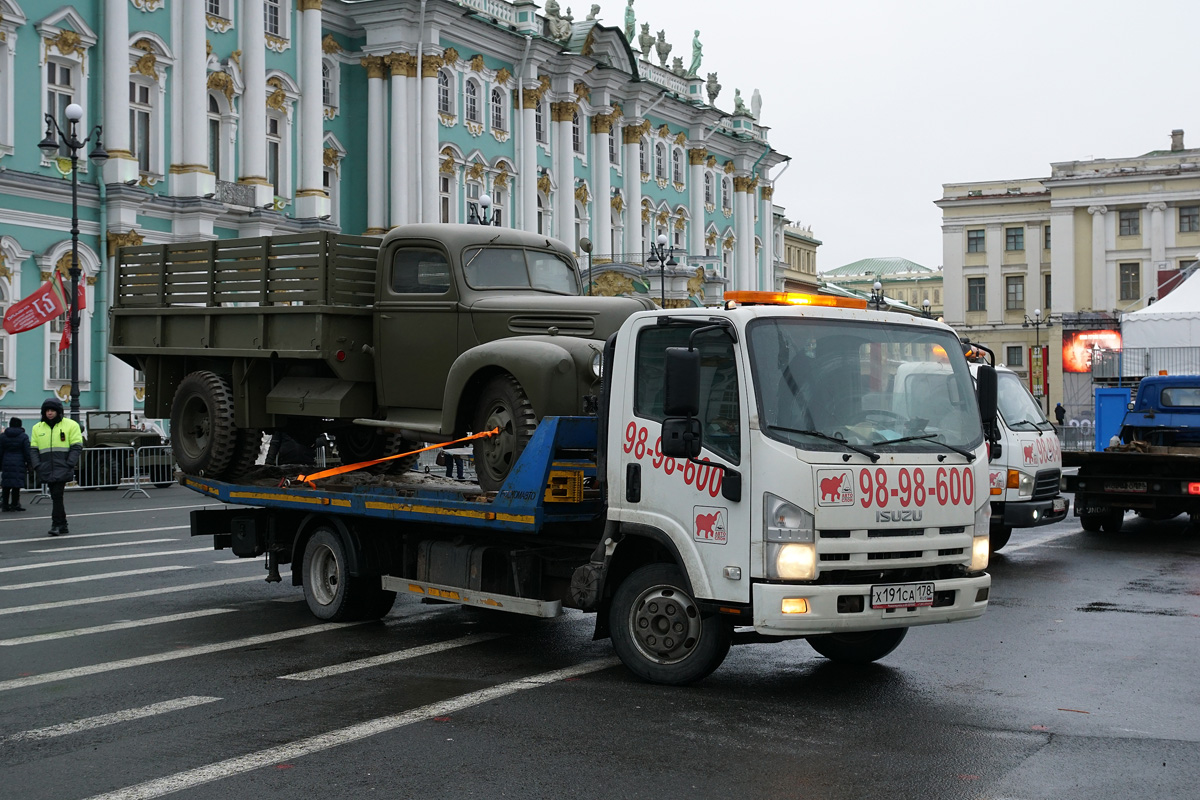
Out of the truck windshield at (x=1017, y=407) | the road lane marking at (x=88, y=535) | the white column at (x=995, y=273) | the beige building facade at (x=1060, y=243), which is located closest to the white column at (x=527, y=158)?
the road lane marking at (x=88, y=535)

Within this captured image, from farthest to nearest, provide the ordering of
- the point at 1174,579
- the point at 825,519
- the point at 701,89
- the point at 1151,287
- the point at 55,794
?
the point at 1151,287 → the point at 701,89 → the point at 1174,579 → the point at 825,519 → the point at 55,794

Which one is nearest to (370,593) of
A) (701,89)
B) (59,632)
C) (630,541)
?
(59,632)

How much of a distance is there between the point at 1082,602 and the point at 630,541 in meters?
6.12

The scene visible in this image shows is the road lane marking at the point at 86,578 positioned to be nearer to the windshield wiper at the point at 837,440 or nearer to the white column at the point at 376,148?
the windshield wiper at the point at 837,440

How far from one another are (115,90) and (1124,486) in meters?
28.4

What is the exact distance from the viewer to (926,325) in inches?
364

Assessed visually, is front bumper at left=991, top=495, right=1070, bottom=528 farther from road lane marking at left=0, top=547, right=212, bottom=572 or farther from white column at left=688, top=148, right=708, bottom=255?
white column at left=688, top=148, right=708, bottom=255

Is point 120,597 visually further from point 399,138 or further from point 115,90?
point 399,138

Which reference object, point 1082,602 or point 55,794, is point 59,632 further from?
point 1082,602

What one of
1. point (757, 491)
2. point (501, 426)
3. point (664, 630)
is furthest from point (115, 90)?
point (757, 491)

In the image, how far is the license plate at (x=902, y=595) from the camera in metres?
8.38

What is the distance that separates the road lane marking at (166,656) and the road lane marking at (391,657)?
1157 millimetres

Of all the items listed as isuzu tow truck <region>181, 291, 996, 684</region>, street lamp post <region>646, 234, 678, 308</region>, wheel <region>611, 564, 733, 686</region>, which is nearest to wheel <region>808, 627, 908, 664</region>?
isuzu tow truck <region>181, 291, 996, 684</region>

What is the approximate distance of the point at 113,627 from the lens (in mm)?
11445
